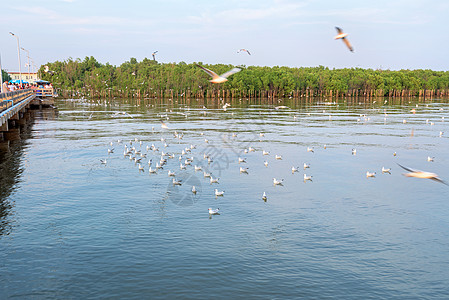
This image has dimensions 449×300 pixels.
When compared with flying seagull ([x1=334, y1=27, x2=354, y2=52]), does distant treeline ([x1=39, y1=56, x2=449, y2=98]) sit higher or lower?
higher

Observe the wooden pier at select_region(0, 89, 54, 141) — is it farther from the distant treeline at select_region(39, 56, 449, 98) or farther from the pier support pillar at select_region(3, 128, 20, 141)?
the distant treeline at select_region(39, 56, 449, 98)

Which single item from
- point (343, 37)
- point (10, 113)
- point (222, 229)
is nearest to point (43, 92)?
point (10, 113)

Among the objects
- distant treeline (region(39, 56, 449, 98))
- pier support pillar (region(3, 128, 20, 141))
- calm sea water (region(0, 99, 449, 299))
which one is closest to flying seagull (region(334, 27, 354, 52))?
calm sea water (region(0, 99, 449, 299))

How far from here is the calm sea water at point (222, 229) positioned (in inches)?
558

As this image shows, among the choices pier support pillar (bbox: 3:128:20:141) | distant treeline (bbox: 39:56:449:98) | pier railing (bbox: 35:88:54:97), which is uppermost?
distant treeline (bbox: 39:56:449:98)

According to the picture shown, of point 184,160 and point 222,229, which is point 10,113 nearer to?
point 184,160

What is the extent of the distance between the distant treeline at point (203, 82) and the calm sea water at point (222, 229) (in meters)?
127

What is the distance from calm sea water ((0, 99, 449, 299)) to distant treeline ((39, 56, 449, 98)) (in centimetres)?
12718

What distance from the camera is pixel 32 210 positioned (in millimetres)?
20906

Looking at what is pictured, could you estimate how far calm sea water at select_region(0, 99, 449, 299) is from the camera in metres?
14.2

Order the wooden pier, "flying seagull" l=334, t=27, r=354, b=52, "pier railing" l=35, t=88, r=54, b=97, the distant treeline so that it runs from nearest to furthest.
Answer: "flying seagull" l=334, t=27, r=354, b=52 → the wooden pier → "pier railing" l=35, t=88, r=54, b=97 → the distant treeline

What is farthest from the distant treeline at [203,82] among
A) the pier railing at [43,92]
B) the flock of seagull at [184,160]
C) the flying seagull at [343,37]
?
the flying seagull at [343,37]

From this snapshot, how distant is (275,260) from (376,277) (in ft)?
12.1

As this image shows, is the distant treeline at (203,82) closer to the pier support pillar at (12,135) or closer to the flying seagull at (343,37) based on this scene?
the pier support pillar at (12,135)
